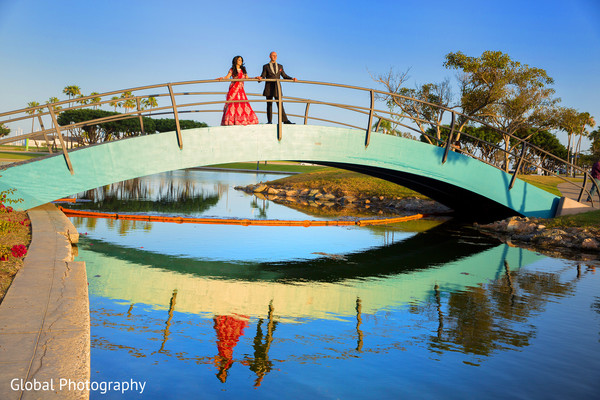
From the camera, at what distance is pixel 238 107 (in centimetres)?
1304

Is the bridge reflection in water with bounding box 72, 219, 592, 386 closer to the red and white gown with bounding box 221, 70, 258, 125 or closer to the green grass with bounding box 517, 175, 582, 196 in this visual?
the red and white gown with bounding box 221, 70, 258, 125

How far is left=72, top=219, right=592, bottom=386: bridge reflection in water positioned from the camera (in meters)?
5.53

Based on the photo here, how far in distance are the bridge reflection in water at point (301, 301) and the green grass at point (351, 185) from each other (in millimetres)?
15854

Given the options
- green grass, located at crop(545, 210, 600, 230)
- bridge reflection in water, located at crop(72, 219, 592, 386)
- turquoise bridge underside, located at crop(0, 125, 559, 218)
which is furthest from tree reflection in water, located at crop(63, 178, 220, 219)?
green grass, located at crop(545, 210, 600, 230)

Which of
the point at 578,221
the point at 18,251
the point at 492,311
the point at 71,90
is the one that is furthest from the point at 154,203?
the point at 71,90

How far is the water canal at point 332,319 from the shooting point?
4.72 m

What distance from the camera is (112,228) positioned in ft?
44.8

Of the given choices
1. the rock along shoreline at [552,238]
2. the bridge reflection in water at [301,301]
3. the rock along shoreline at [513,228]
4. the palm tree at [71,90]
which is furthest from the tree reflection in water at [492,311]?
the palm tree at [71,90]

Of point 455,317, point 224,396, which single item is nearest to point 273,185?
point 455,317

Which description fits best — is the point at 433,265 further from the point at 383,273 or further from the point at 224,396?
the point at 224,396

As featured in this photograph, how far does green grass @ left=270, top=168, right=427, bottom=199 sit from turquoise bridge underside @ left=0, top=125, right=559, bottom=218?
972 cm

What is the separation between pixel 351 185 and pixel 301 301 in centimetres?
2300

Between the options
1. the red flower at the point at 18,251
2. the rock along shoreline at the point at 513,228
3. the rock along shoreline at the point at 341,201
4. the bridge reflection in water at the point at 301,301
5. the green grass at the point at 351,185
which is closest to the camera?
the bridge reflection in water at the point at 301,301

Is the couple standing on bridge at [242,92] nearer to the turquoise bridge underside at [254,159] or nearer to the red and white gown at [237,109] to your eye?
the red and white gown at [237,109]
